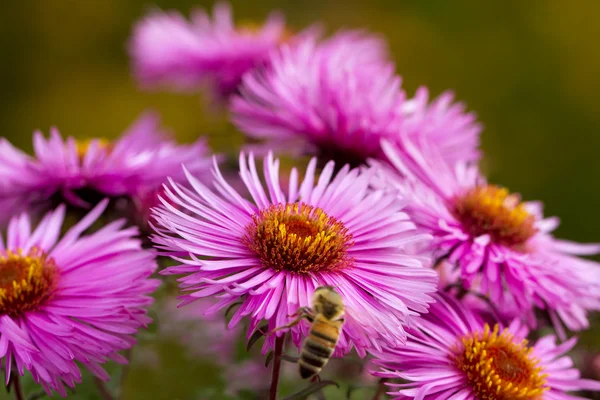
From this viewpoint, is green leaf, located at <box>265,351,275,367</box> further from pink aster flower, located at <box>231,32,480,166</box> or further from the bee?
pink aster flower, located at <box>231,32,480,166</box>

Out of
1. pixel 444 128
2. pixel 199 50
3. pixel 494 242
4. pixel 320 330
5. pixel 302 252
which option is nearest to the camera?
pixel 320 330

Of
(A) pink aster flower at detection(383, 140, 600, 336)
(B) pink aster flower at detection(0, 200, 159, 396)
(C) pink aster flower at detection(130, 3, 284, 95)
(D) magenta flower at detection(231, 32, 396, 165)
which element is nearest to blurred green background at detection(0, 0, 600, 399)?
(C) pink aster flower at detection(130, 3, 284, 95)

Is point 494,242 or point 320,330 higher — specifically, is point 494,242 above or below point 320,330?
above

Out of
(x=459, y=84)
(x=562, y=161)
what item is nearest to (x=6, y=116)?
(x=459, y=84)

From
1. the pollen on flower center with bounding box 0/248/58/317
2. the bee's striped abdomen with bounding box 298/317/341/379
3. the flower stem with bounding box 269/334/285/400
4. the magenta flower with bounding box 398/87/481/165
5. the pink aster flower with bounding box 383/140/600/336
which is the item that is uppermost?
the magenta flower with bounding box 398/87/481/165

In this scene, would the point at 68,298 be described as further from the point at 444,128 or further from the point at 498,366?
the point at 444,128

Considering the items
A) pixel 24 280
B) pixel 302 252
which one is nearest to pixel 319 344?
pixel 302 252

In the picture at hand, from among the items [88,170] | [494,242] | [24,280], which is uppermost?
[494,242]
